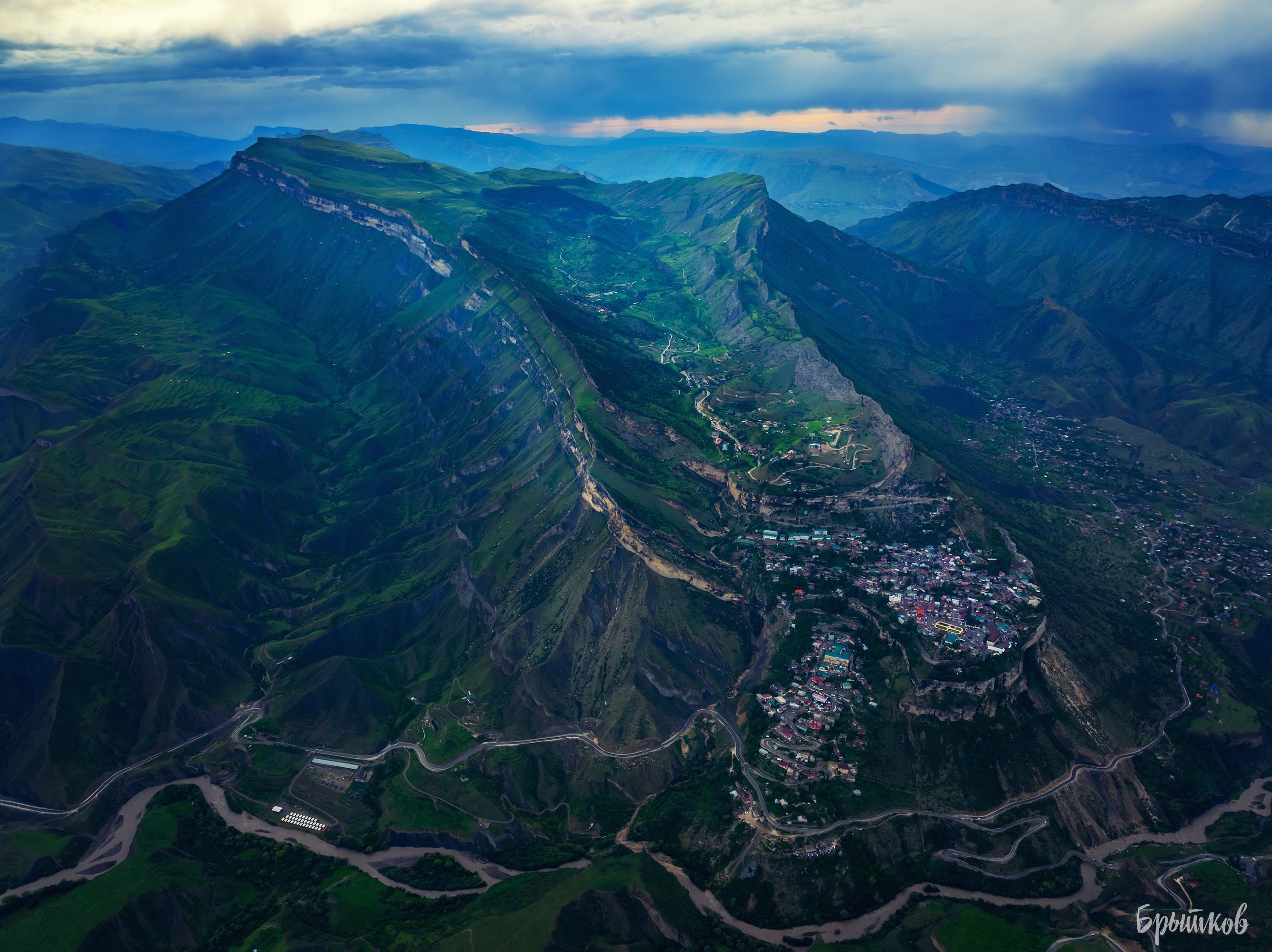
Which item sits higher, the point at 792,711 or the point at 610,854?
the point at 792,711

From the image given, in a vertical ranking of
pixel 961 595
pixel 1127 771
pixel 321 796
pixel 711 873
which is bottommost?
pixel 321 796

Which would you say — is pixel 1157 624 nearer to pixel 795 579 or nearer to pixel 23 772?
pixel 795 579

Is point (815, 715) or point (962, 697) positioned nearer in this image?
point (962, 697)

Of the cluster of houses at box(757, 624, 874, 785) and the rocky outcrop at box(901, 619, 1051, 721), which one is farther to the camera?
the rocky outcrop at box(901, 619, 1051, 721)

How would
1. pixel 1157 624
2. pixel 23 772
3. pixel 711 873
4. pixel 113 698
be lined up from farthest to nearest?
pixel 1157 624
pixel 113 698
pixel 23 772
pixel 711 873

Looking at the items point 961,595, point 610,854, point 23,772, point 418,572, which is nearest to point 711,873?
point 610,854

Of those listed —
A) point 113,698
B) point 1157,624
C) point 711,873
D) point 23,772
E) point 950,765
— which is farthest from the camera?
point 1157,624

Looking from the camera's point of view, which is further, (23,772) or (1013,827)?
(23,772)

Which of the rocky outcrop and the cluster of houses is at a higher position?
the rocky outcrop

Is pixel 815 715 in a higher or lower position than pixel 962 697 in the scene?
lower

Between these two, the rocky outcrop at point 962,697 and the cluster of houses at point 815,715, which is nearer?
the cluster of houses at point 815,715

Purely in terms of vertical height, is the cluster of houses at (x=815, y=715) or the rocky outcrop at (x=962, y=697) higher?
the rocky outcrop at (x=962, y=697)
